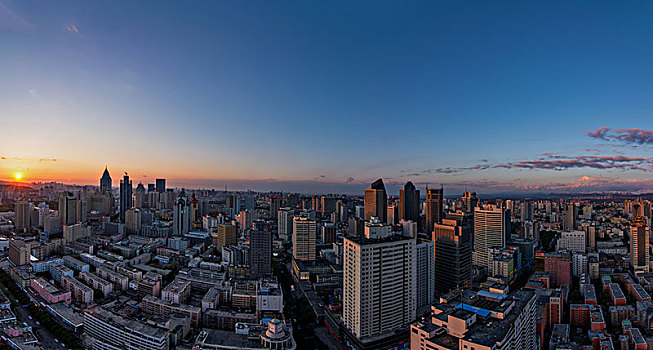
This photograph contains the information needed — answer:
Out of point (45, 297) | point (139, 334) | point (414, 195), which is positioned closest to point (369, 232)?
point (139, 334)

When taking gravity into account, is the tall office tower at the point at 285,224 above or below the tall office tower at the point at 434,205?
below

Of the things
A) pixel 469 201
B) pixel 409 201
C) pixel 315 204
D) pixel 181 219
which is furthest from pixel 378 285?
pixel 315 204

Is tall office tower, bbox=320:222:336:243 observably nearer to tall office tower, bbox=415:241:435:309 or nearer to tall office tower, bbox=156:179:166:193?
tall office tower, bbox=415:241:435:309

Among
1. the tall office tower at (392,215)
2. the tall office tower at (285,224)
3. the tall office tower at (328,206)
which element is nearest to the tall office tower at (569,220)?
the tall office tower at (392,215)

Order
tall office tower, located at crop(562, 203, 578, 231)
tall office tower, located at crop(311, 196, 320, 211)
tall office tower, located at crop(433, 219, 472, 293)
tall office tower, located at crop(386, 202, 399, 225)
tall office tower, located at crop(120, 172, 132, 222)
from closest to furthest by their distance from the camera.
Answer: tall office tower, located at crop(433, 219, 472, 293) → tall office tower, located at crop(562, 203, 578, 231) → tall office tower, located at crop(386, 202, 399, 225) → tall office tower, located at crop(120, 172, 132, 222) → tall office tower, located at crop(311, 196, 320, 211)

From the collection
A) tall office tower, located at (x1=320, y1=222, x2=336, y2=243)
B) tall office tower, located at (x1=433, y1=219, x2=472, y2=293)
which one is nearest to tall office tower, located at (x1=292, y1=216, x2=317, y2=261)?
Answer: tall office tower, located at (x1=320, y1=222, x2=336, y2=243)

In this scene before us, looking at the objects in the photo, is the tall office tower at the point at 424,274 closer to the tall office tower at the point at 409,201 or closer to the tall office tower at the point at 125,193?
the tall office tower at the point at 409,201

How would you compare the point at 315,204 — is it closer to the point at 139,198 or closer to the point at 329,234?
the point at 329,234
